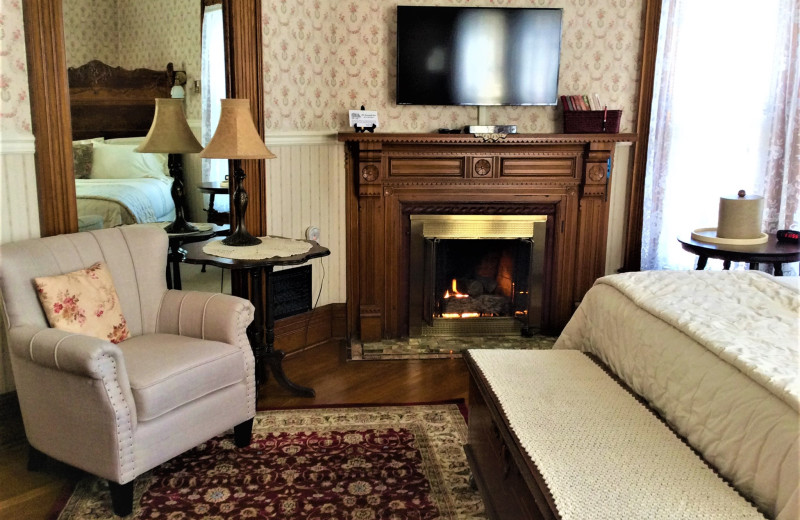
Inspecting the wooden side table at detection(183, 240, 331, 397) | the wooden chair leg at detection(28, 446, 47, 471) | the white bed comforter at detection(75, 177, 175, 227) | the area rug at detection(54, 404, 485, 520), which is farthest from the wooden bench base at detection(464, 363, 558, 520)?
the white bed comforter at detection(75, 177, 175, 227)

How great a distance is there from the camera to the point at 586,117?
4.04m

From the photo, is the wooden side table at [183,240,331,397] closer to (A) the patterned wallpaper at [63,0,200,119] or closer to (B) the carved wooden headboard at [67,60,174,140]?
(B) the carved wooden headboard at [67,60,174,140]

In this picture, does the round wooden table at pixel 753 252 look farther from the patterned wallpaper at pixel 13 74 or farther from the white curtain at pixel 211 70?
the patterned wallpaper at pixel 13 74

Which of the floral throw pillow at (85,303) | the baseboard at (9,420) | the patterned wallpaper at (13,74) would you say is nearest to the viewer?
the floral throw pillow at (85,303)

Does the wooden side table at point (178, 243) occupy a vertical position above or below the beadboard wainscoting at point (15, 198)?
below

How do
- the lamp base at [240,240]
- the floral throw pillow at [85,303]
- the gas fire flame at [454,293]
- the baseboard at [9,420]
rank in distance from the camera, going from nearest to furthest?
the floral throw pillow at [85,303]
the baseboard at [9,420]
the lamp base at [240,240]
the gas fire flame at [454,293]

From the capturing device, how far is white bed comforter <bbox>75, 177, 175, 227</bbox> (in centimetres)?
305

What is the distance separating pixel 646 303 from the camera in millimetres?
2361

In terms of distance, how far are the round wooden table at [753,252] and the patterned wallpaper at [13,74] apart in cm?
324

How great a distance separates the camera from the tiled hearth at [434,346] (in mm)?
3967

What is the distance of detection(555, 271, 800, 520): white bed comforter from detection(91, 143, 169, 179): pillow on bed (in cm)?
210

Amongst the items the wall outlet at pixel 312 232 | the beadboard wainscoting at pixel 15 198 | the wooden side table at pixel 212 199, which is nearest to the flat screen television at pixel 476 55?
the wall outlet at pixel 312 232

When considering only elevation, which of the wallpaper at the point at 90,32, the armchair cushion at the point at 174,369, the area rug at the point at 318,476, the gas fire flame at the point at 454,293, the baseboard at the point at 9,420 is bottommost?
the area rug at the point at 318,476

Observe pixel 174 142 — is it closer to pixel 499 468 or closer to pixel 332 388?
pixel 332 388
